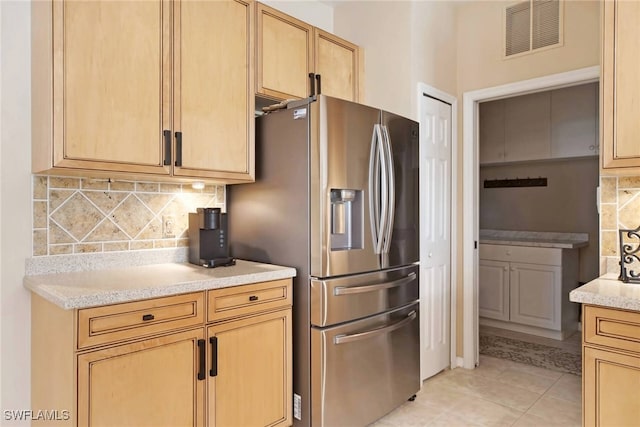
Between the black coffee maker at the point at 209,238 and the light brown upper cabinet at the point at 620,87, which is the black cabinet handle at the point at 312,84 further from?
the light brown upper cabinet at the point at 620,87

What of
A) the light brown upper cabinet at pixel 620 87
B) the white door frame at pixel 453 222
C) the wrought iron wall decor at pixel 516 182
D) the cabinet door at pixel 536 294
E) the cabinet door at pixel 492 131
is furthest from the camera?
the wrought iron wall decor at pixel 516 182

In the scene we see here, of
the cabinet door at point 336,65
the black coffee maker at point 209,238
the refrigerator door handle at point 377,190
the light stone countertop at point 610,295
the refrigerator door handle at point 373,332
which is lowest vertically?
the refrigerator door handle at point 373,332

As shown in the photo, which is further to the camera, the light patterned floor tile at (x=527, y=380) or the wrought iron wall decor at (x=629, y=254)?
the light patterned floor tile at (x=527, y=380)

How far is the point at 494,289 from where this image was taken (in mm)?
4285

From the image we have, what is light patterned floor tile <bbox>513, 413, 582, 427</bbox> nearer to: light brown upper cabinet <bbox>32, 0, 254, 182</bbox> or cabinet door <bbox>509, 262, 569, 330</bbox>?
cabinet door <bbox>509, 262, 569, 330</bbox>

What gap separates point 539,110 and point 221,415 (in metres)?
4.12

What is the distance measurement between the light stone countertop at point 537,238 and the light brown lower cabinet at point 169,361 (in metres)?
2.94

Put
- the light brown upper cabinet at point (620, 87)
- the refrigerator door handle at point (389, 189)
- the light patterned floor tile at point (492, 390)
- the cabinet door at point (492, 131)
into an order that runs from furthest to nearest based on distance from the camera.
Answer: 1. the cabinet door at point (492, 131)
2. the light patterned floor tile at point (492, 390)
3. the refrigerator door handle at point (389, 189)
4. the light brown upper cabinet at point (620, 87)

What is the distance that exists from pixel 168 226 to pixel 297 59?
129cm

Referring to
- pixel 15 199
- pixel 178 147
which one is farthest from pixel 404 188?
pixel 15 199

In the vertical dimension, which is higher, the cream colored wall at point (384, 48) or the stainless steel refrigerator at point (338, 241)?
the cream colored wall at point (384, 48)

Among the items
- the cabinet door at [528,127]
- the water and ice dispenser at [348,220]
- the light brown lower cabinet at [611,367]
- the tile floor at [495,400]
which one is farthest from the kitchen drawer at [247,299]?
the cabinet door at [528,127]

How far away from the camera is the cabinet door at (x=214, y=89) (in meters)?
2.01

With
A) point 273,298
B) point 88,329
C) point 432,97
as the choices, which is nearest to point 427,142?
point 432,97
